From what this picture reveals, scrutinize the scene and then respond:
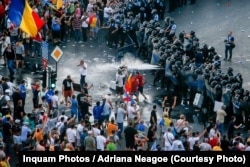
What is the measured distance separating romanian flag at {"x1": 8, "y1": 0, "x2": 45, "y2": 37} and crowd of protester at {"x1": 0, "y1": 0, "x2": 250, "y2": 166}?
87.6 inches

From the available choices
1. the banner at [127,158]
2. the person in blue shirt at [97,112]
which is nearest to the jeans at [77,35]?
the person in blue shirt at [97,112]

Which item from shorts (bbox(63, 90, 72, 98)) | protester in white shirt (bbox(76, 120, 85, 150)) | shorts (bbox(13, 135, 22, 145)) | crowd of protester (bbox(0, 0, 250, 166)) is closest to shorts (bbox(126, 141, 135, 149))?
crowd of protester (bbox(0, 0, 250, 166))

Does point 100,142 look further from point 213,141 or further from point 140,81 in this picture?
point 140,81

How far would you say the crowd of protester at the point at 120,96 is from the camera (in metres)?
35.3

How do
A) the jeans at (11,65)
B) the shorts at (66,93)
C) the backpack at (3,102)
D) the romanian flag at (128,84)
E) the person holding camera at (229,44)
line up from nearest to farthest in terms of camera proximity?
the backpack at (3,102)
the shorts at (66,93)
the romanian flag at (128,84)
the jeans at (11,65)
the person holding camera at (229,44)

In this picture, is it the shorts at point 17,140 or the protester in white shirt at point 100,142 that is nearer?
the protester in white shirt at point 100,142

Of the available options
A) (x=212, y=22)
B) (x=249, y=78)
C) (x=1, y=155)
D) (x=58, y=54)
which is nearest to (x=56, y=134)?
(x=1, y=155)

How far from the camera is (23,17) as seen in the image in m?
40.6

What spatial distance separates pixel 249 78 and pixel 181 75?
4.68 m

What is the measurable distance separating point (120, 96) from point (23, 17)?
5.25 metres

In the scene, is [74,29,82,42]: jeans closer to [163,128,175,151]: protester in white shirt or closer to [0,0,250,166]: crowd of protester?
[0,0,250,166]: crowd of protester

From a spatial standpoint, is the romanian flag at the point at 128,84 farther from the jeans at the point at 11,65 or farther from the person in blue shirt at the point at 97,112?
the jeans at the point at 11,65

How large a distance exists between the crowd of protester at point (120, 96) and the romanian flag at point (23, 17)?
223cm

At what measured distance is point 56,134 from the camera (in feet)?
114
